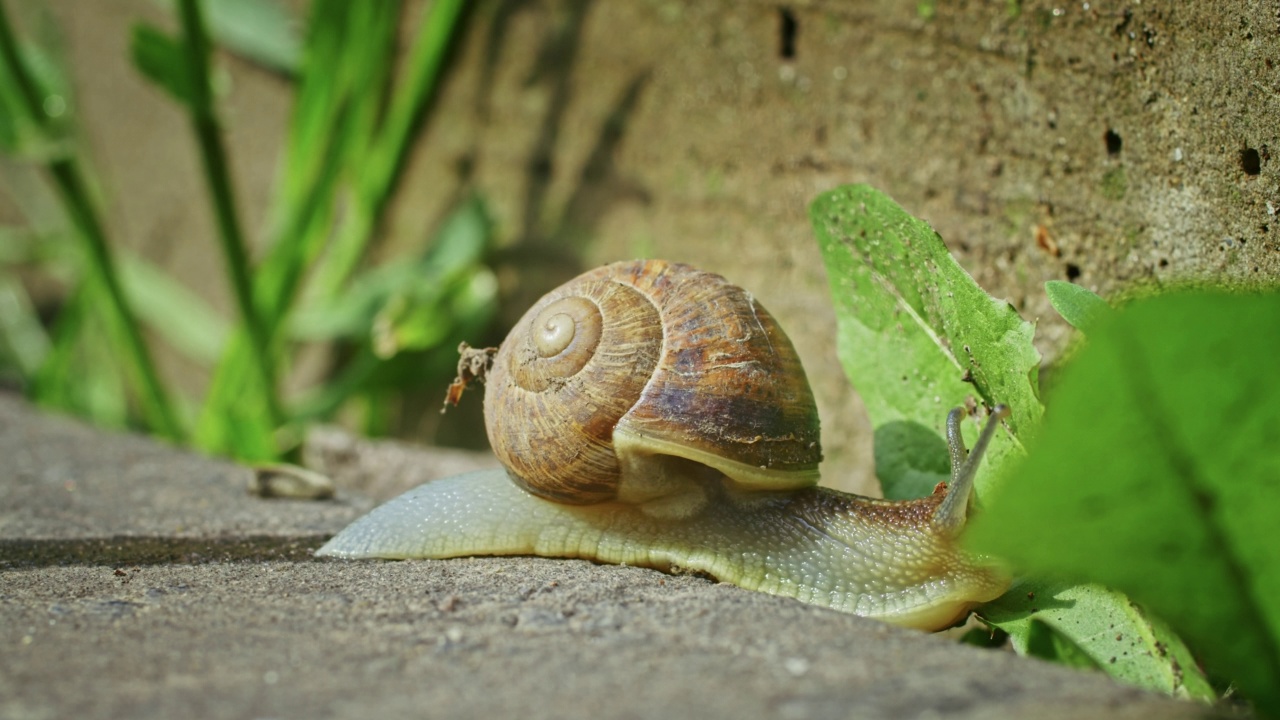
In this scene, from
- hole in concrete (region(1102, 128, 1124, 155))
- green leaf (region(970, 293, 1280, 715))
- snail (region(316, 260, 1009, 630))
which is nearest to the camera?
green leaf (region(970, 293, 1280, 715))

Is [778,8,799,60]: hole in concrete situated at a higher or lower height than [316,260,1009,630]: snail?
higher

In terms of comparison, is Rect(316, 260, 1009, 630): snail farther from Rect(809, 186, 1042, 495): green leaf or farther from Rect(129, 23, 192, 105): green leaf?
Rect(129, 23, 192, 105): green leaf

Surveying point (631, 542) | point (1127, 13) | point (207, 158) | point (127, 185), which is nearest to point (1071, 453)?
point (631, 542)

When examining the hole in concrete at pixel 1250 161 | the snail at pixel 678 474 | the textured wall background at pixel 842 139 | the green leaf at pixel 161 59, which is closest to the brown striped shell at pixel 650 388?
the snail at pixel 678 474

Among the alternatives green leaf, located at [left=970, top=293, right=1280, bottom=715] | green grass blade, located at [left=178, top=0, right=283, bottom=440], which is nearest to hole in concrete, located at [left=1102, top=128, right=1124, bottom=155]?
green leaf, located at [left=970, top=293, right=1280, bottom=715]

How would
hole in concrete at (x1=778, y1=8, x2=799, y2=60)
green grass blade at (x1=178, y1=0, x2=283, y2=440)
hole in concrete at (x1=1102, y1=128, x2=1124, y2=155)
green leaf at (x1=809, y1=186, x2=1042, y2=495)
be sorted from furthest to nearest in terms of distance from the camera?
green grass blade at (x1=178, y1=0, x2=283, y2=440) → hole in concrete at (x1=778, y1=8, x2=799, y2=60) → hole in concrete at (x1=1102, y1=128, x2=1124, y2=155) → green leaf at (x1=809, y1=186, x2=1042, y2=495)

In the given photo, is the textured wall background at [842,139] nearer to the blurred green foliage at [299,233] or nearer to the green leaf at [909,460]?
the blurred green foliage at [299,233]

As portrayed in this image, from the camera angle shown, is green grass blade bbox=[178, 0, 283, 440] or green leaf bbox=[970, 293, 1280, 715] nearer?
green leaf bbox=[970, 293, 1280, 715]
